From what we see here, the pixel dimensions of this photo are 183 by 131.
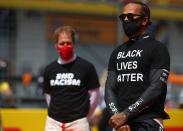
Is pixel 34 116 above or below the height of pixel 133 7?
below

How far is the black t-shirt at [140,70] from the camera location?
16.9ft

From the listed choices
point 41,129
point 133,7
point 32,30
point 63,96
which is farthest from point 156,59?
point 32,30

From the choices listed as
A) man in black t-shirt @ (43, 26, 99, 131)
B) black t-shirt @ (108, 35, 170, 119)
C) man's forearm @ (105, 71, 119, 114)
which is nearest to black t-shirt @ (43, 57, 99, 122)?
man in black t-shirt @ (43, 26, 99, 131)

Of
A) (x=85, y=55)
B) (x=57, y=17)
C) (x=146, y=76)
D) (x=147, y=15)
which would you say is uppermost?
(x=147, y=15)

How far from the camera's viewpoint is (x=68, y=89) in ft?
23.0

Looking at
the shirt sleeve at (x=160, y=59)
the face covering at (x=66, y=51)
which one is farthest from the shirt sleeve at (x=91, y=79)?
the shirt sleeve at (x=160, y=59)

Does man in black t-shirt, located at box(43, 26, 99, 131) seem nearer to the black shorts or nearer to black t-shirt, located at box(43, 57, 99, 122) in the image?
black t-shirt, located at box(43, 57, 99, 122)

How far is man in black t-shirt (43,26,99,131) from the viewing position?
694cm

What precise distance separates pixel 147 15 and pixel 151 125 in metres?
0.95

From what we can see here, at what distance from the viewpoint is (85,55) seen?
86.4 feet

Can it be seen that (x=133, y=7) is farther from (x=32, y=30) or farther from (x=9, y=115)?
(x=32, y=30)

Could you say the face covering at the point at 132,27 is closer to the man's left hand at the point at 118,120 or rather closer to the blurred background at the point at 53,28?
the man's left hand at the point at 118,120

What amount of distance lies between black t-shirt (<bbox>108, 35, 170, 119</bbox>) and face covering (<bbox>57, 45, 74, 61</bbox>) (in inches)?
72.5

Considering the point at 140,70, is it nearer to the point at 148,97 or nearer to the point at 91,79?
the point at 148,97
